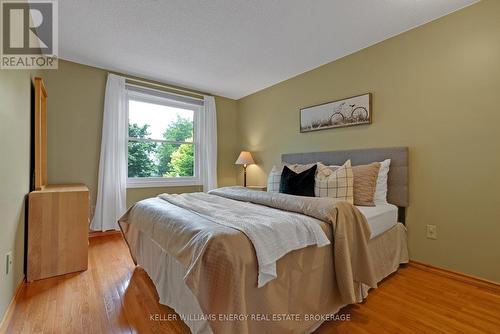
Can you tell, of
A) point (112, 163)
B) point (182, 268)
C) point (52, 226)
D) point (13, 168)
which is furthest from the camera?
point (112, 163)

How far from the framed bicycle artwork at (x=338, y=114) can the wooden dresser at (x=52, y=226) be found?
9.05 ft

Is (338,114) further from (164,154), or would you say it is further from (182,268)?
(164,154)

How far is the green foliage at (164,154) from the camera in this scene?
367 centimetres

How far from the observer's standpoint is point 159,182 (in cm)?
384

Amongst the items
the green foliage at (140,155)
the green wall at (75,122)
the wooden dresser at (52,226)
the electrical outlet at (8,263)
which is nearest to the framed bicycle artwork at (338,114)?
the green foliage at (140,155)

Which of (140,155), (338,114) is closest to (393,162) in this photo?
(338,114)

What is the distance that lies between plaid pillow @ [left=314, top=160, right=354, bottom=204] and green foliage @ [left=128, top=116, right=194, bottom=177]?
2.55 m

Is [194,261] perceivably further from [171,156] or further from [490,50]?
[171,156]

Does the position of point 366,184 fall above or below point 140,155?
below

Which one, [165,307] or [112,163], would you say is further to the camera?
[112,163]

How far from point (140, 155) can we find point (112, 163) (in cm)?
47

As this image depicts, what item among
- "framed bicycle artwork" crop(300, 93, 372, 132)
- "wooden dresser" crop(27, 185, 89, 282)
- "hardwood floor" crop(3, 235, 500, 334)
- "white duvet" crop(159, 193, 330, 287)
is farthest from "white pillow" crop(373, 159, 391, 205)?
"wooden dresser" crop(27, 185, 89, 282)

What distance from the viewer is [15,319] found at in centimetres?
152

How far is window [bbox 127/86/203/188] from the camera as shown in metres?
3.65
